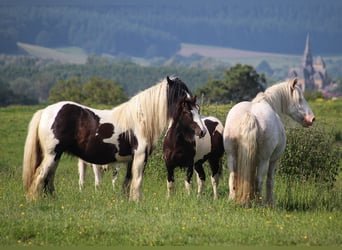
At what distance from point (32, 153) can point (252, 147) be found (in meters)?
3.32

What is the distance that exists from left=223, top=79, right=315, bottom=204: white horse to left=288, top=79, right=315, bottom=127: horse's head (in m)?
0.70

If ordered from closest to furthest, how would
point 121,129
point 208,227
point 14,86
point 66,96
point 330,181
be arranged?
1. point 208,227
2. point 121,129
3. point 330,181
4. point 66,96
5. point 14,86

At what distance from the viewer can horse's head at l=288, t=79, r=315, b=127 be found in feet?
45.4

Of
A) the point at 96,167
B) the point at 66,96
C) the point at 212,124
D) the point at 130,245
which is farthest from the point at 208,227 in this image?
the point at 66,96

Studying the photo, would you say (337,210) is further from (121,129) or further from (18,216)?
(18,216)

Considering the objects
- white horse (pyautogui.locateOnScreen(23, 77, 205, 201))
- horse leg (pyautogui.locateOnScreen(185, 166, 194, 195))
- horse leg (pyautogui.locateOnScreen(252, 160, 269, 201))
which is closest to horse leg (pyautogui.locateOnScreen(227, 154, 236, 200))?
horse leg (pyautogui.locateOnScreen(252, 160, 269, 201))

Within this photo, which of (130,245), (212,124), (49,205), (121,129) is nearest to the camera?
(130,245)

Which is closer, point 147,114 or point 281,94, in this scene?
point 147,114

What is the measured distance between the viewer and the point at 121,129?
12586mm

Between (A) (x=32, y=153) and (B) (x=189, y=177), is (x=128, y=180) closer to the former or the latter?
(B) (x=189, y=177)

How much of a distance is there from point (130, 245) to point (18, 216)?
6.38 ft

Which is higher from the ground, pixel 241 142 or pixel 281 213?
pixel 241 142

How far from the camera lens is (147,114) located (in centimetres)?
1260

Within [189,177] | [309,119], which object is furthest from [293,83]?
[189,177]
